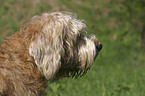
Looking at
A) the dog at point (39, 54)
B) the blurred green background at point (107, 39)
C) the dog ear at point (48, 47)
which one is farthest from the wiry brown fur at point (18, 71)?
the blurred green background at point (107, 39)

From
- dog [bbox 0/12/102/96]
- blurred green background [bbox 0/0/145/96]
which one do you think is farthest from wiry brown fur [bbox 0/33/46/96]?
blurred green background [bbox 0/0/145/96]

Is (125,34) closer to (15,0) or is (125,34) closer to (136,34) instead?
(136,34)

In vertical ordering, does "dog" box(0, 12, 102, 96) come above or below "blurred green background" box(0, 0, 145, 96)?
above

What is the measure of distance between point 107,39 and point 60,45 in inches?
319

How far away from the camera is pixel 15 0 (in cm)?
1103

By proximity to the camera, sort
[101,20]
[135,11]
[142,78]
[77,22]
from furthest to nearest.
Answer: [101,20] → [135,11] → [142,78] → [77,22]

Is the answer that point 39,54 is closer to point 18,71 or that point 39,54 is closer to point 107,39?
point 18,71

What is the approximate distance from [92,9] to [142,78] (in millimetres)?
7647

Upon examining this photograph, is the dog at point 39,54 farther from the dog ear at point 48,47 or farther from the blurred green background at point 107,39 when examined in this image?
the blurred green background at point 107,39

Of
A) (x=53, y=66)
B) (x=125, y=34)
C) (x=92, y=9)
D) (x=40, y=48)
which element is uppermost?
(x=40, y=48)

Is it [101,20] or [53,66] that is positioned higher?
[53,66]

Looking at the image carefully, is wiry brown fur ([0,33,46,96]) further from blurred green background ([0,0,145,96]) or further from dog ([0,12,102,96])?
blurred green background ([0,0,145,96])

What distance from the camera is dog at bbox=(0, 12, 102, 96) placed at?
3219 mm

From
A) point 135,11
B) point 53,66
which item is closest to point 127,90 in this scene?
point 53,66
